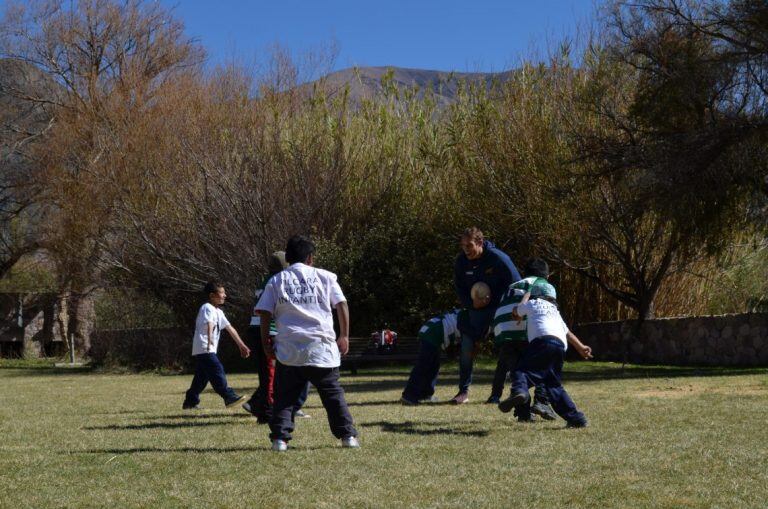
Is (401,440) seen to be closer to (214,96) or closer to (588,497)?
(588,497)

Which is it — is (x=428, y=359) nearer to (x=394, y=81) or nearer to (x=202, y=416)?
(x=202, y=416)

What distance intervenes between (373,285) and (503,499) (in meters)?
18.4

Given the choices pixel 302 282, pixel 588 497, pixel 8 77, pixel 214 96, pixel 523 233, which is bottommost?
pixel 588 497

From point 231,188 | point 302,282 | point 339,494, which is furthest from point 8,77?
point 339,494

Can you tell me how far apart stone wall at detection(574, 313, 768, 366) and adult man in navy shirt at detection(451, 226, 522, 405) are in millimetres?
10519

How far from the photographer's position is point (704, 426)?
9.23 metres

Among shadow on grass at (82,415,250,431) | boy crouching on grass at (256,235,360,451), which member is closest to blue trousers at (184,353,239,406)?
shadow on grass at (82,415,250,431)

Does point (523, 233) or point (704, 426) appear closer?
point (704, 426)

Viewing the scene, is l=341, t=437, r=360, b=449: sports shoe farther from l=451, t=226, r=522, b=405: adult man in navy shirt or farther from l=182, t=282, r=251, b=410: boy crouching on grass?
l=182, t=282, r=251, b=410: boy crouching on grass

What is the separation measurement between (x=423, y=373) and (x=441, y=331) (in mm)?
554

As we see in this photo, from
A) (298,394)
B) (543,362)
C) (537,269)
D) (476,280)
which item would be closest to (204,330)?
(476,280)

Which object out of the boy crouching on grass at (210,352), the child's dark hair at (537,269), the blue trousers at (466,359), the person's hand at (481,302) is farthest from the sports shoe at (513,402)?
the boy crouching on grass at (210,352)

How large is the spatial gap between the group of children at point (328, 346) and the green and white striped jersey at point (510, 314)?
10 millimetres

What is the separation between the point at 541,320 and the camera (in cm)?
937
